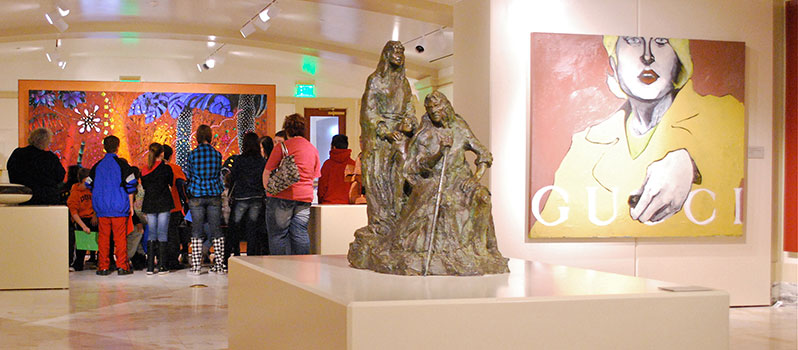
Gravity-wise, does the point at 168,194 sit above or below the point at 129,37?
below

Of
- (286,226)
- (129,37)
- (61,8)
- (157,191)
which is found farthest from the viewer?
(129,37)

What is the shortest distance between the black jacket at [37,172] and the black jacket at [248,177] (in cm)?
168

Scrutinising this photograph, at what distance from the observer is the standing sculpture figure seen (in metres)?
4.25

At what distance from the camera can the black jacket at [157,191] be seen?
8992 mm

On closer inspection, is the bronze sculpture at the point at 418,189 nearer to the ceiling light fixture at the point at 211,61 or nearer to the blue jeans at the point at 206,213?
the blue jeans at the point at 206,213

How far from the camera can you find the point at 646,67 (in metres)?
6.95

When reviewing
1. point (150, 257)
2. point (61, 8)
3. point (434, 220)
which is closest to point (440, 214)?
point (434, 220)

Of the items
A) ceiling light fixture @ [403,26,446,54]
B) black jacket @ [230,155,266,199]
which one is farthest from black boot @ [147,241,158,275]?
ceiling light fixture @ [403,26,446,54]

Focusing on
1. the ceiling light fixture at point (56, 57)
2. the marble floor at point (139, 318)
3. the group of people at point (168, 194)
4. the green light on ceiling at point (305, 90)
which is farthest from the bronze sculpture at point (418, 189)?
the green light on ceiling at point (305, 90)

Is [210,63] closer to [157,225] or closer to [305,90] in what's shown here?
[305,90]

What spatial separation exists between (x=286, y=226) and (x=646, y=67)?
3.14 m

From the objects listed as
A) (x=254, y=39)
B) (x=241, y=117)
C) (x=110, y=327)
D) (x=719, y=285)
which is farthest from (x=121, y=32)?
(x=719, y=285)

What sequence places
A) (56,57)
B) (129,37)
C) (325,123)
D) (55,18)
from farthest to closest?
(325,123), (56,57), (129,37), (55,18)

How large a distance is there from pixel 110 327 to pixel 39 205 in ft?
9.26
